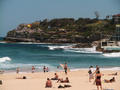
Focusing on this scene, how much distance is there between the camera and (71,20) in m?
145

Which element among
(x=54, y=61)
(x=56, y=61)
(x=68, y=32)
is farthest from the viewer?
(x=68, y=32)

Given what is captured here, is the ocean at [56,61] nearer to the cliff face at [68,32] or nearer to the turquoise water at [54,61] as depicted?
the turquoise water at [54,61]

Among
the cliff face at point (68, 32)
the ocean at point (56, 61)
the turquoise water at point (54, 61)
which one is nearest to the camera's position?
the ocean at point (56, 61)

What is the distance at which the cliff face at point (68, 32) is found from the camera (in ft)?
350

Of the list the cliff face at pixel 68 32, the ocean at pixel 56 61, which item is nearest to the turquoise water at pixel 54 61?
the ocean at pixel 56 61

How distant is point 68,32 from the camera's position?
11900 cm

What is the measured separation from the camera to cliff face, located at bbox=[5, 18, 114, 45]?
107 metres

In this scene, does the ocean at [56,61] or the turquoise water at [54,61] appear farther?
the turquoise water at [54,61]

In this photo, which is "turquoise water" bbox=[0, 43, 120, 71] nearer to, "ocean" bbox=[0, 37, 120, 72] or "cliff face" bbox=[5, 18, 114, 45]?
"ocean" bbox=[0, 37, 120, 72]

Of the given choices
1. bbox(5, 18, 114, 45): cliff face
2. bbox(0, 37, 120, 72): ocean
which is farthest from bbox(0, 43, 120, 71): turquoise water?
bbox(5, 18, 114, 45): cliff face

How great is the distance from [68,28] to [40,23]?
30.1 metres

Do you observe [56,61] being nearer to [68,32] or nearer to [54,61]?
[54,61]

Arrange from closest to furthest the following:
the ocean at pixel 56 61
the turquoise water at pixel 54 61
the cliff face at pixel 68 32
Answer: the ocean at pixel 56 61 < the turquoise water at pixel 54 61 < the cliff face at pixel 68 32

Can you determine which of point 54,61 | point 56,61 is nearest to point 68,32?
point 56,61
